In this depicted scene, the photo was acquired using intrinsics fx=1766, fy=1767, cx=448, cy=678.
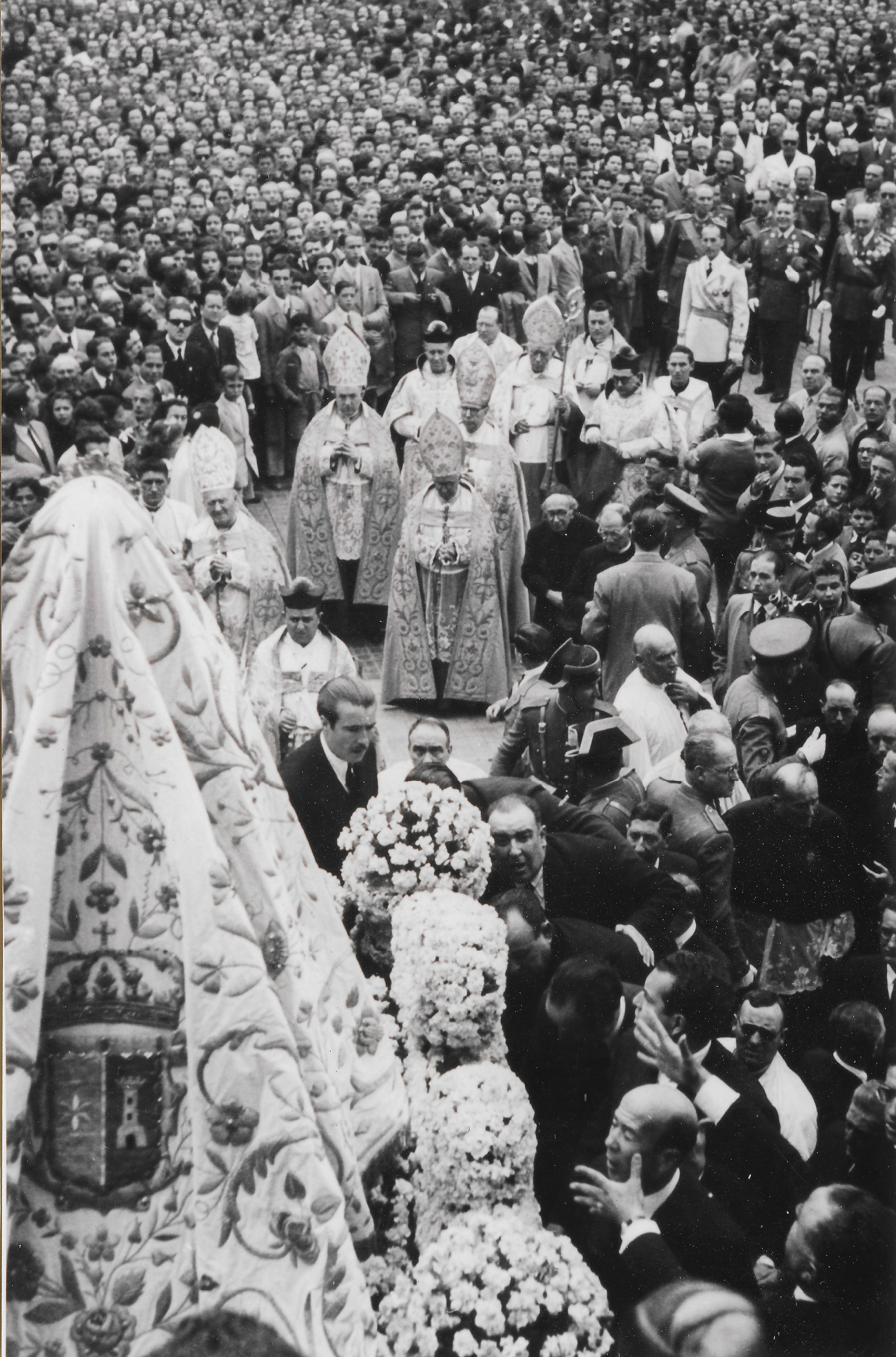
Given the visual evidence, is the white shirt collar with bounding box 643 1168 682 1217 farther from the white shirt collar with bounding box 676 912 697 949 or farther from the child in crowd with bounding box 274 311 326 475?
the child in crowd with bounding box 274 311 326 475

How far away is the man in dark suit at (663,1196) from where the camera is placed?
3.31 meters

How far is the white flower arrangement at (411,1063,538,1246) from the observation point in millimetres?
2830

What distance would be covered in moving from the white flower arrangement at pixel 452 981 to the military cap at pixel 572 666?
3588 mm

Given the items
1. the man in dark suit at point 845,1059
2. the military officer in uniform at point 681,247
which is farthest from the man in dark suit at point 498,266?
the man in dark suit at point 845,1059

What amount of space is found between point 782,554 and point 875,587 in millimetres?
Result: 799

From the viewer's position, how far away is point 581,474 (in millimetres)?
11570

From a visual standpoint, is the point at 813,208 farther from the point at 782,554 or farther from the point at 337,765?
the point at 337,765

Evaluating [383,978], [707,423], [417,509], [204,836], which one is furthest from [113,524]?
[707,423]

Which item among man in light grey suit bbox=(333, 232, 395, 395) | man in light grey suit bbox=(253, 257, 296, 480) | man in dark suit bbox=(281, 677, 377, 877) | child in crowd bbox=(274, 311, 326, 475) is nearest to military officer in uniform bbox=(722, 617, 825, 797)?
man in dark suit bbox=(281, 677, 377, 877)

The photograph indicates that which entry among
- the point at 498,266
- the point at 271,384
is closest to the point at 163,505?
the point at 271,384

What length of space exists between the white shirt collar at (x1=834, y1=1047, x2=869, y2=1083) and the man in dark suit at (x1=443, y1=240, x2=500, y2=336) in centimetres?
1149

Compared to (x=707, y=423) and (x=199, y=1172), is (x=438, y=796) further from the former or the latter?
(x=707, y=423)

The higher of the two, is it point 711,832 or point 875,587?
point 875,587

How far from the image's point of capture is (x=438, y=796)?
399 centimetres
